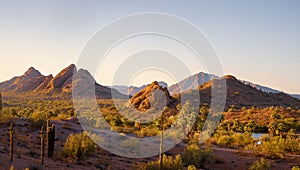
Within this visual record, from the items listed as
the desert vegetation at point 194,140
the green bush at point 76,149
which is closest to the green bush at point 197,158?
the desert vegetation at point 194,140

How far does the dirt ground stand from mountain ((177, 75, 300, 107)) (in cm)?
4433

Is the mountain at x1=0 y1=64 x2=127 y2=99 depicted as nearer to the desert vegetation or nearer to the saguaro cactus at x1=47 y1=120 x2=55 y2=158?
the desert vegetation

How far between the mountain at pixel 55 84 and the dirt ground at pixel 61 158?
64.0m

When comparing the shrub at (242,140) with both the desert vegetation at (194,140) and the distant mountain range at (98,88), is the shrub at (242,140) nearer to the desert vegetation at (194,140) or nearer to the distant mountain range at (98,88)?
the desert vegetation at (194,140)

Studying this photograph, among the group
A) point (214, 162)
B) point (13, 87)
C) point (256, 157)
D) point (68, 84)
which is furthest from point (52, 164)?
point (13, 87)

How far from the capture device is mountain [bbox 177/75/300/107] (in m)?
77.8

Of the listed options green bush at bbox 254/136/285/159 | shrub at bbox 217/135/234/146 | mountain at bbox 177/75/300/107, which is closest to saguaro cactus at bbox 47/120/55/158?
green bush at bbox 254/136/285/159

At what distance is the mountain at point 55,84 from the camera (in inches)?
3891

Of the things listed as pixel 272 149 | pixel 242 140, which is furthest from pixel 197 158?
pixel 242 140

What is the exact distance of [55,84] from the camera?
336 ft

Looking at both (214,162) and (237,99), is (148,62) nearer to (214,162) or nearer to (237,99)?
(214,162)

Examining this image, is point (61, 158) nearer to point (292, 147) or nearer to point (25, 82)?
point (292, 147)

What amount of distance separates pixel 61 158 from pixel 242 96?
70741mm

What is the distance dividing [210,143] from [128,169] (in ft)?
59.1
